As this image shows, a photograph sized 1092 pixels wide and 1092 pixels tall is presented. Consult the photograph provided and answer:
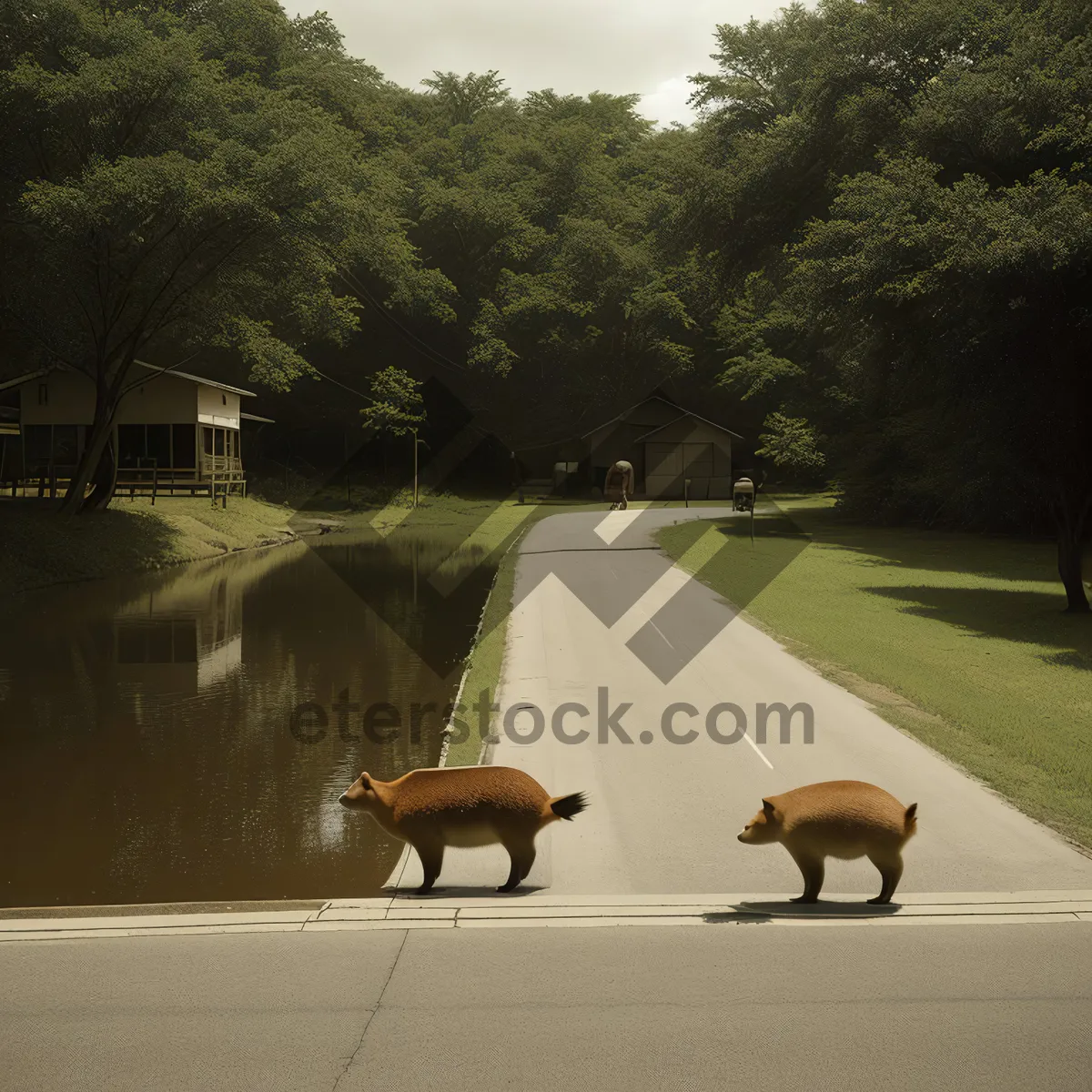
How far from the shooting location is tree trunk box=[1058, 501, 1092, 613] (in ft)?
69.0

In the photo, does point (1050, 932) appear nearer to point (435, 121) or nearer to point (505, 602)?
point (505, 602)

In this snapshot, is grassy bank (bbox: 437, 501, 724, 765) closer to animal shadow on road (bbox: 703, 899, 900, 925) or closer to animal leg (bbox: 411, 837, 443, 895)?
animal leg (bbox: 411, 837, 443, 895)

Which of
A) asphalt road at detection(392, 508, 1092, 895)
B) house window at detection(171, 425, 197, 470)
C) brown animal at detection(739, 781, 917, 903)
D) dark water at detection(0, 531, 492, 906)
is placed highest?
house window at detection(171, 425, 197, 470)

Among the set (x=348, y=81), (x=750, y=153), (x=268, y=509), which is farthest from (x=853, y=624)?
(x=348, y=81)

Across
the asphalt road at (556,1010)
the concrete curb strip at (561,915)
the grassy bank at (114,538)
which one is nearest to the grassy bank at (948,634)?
the concrete curb strip at (561,915)

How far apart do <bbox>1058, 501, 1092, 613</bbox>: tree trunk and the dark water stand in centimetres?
1106

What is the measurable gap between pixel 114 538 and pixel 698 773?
25583 mm

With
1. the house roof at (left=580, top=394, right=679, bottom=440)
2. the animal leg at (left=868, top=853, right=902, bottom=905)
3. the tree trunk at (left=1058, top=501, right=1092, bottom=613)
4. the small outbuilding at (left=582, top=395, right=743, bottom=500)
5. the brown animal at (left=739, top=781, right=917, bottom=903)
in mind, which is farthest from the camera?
the house roof at (left=580, top=394, right=679, bottom=440)

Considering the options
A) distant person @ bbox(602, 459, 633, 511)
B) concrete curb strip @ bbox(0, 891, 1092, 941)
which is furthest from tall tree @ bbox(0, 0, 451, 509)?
concrete curb strip @ bbox(0, 891, 1092, 941)

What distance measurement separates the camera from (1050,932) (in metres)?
6.41

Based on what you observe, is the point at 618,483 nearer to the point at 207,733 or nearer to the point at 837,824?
the point at 207,733

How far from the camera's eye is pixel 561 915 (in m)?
6.75

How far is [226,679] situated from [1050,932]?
1233 centimetres

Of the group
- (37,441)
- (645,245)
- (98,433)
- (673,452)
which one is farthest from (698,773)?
(645,245)
